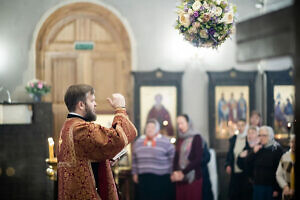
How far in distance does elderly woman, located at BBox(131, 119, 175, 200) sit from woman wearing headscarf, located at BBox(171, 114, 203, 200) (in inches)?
6.1

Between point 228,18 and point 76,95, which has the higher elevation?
point 228,18

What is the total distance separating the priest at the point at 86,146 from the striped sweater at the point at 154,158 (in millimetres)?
3405

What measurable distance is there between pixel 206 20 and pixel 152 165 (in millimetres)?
3507

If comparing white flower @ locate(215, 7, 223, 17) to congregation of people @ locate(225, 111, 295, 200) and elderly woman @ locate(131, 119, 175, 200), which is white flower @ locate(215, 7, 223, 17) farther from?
elderly woman @ locate(131, 119, 175, 200)

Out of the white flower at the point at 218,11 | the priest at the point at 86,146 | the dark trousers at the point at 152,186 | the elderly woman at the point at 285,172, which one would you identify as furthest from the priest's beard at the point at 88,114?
the dark trousers at the point at 152,186

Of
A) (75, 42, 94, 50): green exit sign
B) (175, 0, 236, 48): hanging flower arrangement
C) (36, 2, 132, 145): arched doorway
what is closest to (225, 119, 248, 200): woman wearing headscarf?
(36, 2, 132, 145): arched doorway

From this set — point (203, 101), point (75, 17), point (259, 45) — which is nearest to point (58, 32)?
point (75, 17)

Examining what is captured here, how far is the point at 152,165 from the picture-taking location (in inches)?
287

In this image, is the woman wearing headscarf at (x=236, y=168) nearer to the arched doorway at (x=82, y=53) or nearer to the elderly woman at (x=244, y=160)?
the elderly woman at (x=244, y=160)

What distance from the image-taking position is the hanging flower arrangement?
420 cm

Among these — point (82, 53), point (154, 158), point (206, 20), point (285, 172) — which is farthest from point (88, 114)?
point (82, 53)

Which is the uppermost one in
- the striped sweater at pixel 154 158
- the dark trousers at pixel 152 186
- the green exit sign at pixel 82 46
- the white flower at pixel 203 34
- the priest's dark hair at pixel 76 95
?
the green exit sign at pixel 82 46

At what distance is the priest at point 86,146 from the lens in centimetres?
371

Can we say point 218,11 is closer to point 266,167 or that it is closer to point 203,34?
point 203,34
